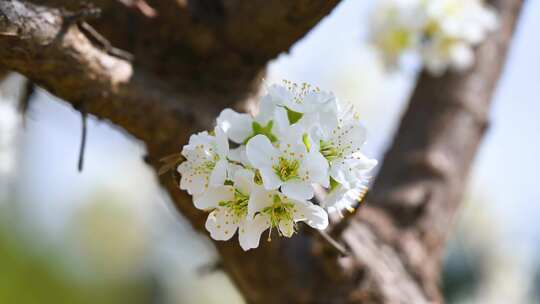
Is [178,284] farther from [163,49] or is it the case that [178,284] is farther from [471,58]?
[163,49]

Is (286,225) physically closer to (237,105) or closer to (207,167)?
(207,167)

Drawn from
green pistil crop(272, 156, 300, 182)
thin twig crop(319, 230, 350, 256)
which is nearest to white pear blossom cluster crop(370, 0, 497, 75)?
thin twig crop(319, 230, 350, 256)

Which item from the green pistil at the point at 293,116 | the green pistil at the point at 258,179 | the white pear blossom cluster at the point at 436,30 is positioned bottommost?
the green pistil at the point at 258,179

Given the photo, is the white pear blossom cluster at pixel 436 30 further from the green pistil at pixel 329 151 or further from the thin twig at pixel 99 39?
the green pistil at pixel 329 151

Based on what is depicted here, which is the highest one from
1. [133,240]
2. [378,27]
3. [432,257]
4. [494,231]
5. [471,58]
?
[133,240]

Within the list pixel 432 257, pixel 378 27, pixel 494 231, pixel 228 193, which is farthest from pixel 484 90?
pixel 494 231

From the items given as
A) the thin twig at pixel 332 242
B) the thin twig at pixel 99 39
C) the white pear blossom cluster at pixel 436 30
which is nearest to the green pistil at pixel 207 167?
the thin twig at pixel 332 242

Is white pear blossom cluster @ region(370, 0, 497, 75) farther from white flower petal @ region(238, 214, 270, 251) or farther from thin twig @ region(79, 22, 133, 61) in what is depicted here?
white flower petal @ region(238, 214, 270, 251)

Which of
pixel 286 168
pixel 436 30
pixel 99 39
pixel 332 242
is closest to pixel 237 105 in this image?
pixel 99 39
